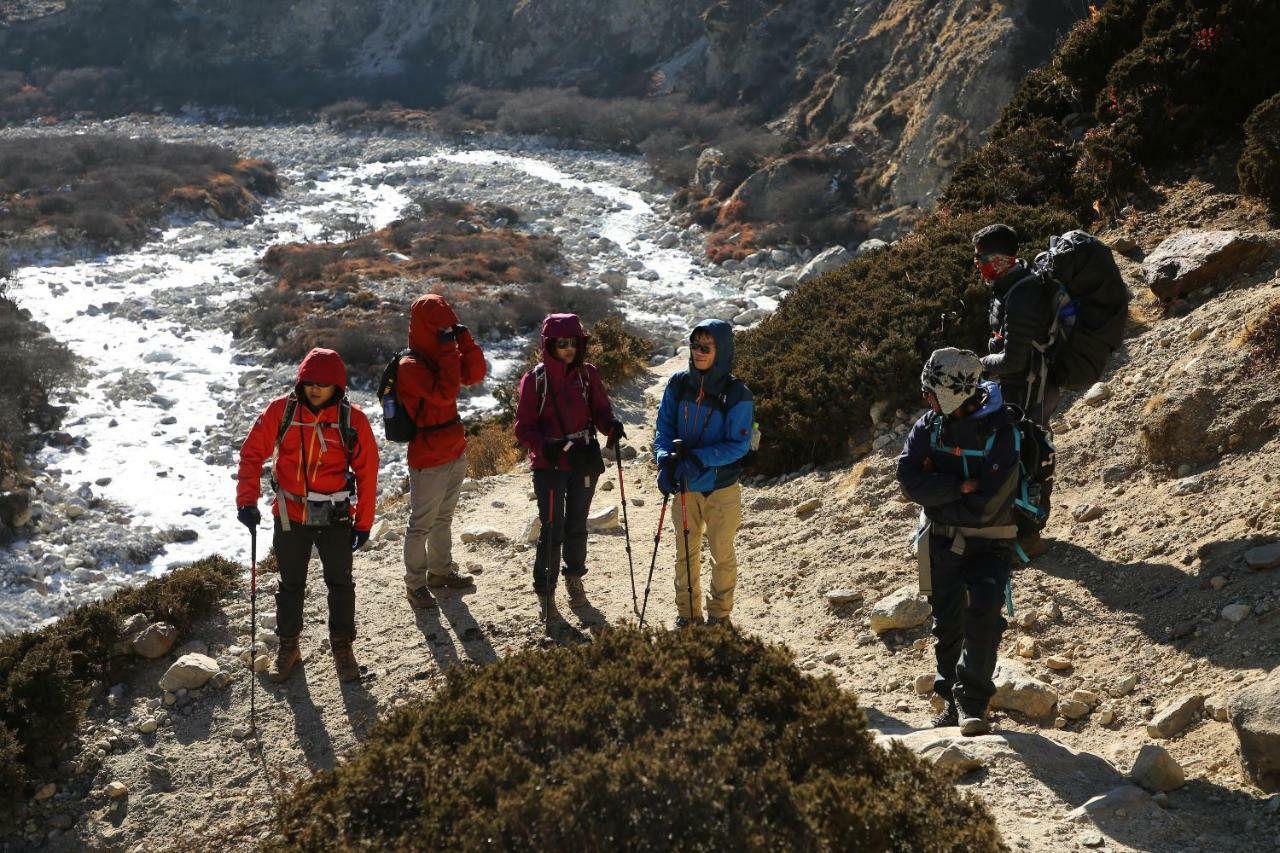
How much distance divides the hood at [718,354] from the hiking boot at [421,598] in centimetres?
249

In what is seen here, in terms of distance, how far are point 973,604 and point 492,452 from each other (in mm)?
8024

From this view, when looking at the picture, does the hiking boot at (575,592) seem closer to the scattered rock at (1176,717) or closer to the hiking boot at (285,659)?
the hiking boot at (285,659)

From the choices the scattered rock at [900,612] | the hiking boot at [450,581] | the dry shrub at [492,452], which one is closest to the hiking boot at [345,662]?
the hiking boot at [450,581]

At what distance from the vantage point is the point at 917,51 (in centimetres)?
3259

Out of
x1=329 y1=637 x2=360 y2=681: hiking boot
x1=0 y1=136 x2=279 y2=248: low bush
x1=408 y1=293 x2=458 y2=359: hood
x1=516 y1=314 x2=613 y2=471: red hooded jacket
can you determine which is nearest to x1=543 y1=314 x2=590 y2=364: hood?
x1=516 y1=314 x2=613 y2=471: red hooded jacket

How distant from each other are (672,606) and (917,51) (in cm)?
3050

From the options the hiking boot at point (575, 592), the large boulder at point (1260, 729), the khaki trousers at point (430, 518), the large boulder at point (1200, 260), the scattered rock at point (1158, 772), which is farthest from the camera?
the large boulder at point (1200, 260)

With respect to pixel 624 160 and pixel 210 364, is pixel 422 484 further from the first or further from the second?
pixel 624 160

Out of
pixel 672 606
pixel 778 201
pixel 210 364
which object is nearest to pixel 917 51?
pixel 778 201

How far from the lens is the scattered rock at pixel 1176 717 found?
4273mm

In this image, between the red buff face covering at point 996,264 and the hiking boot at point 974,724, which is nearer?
the hiking boot at point 974,724

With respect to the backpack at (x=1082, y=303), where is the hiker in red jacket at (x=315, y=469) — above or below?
below

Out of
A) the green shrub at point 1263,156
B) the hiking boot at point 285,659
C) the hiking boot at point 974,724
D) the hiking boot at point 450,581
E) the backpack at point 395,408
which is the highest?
the green shrub at point 1263,156

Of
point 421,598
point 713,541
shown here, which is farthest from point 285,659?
point 713,541
